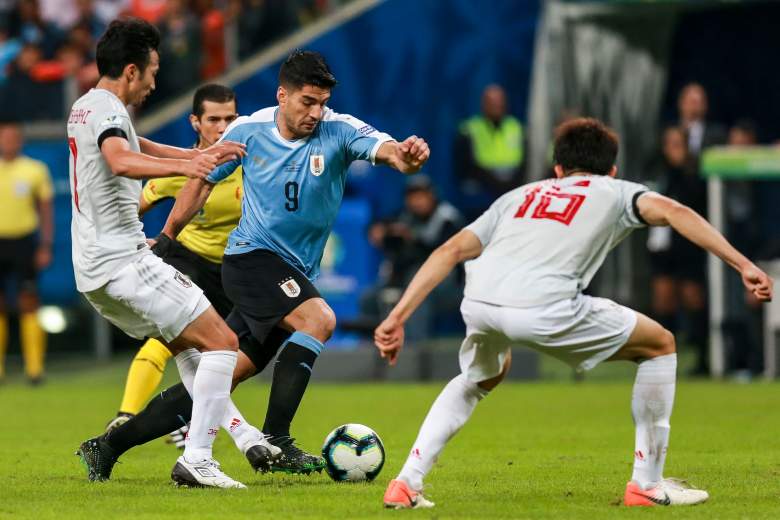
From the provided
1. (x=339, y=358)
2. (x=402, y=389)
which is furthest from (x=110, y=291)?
(x=339, y=358)

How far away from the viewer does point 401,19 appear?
19.5 meters

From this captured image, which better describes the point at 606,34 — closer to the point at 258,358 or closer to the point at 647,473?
the point at 258,358

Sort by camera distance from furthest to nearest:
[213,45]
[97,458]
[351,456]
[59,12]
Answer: [59,12]
[213,45]
[97,458]
[351,456]

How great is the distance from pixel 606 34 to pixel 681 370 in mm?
4201

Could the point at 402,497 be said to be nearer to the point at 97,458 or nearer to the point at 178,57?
the point at 97,458

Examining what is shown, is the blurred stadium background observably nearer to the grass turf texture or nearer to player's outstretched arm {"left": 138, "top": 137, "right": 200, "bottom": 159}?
the grass turf texture

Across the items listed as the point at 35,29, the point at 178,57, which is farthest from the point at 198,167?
Answer: the point at 35,29

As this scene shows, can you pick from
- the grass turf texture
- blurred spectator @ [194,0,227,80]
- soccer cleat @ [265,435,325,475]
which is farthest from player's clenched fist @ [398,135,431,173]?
blurred spectator @ [194,0,227,80]

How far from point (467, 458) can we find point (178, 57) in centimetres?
1025

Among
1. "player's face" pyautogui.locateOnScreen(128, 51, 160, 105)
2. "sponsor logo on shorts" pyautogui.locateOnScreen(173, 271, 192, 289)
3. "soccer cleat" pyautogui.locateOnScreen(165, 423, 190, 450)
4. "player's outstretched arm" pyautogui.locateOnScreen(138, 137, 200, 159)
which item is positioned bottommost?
"soccer cleat" pyautogui.locateOnScreen(165, 423, 190, 450)

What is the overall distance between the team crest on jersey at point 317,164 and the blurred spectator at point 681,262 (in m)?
8.23

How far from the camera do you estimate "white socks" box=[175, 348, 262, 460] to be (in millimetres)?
8094

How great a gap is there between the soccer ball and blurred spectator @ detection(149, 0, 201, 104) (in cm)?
1086

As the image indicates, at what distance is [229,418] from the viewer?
8.21m
